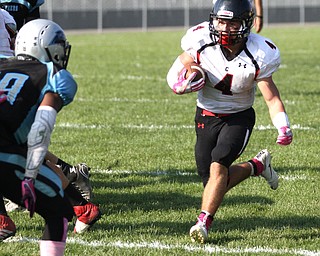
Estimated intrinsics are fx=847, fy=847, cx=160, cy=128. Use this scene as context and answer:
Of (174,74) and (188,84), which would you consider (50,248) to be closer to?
(188,84)

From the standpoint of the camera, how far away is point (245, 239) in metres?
4.68

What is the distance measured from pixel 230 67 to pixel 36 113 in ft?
4.95

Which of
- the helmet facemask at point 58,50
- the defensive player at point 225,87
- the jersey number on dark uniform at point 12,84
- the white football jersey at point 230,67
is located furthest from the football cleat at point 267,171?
the jersey number on dark uniform at point 12,84

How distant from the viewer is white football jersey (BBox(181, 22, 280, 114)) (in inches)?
193

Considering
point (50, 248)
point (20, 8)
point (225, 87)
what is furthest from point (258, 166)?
point (20, 8)

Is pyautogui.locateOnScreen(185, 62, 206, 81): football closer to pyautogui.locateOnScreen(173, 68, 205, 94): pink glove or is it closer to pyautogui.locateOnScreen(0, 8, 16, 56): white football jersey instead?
pyautogui.locateOnScreen(173, 68, 205, 94): pink glove

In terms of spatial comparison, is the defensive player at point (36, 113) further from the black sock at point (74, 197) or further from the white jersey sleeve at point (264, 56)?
the white jersey sleeve at point (264, 56)

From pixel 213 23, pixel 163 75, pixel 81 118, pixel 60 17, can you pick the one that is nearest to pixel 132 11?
pixel 60 17

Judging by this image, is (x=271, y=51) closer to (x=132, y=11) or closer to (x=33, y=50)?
(x=33, y=50)

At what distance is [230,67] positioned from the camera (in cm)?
491

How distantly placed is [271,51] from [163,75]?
7.89 m

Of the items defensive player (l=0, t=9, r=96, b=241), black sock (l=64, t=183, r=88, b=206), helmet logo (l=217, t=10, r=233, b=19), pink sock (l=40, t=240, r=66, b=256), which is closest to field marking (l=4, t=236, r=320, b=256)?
defensive player (l=0, t=9, r=96, b=241)

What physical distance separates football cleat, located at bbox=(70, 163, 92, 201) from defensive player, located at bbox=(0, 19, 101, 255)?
144cm

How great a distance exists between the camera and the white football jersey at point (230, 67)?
490 cm
